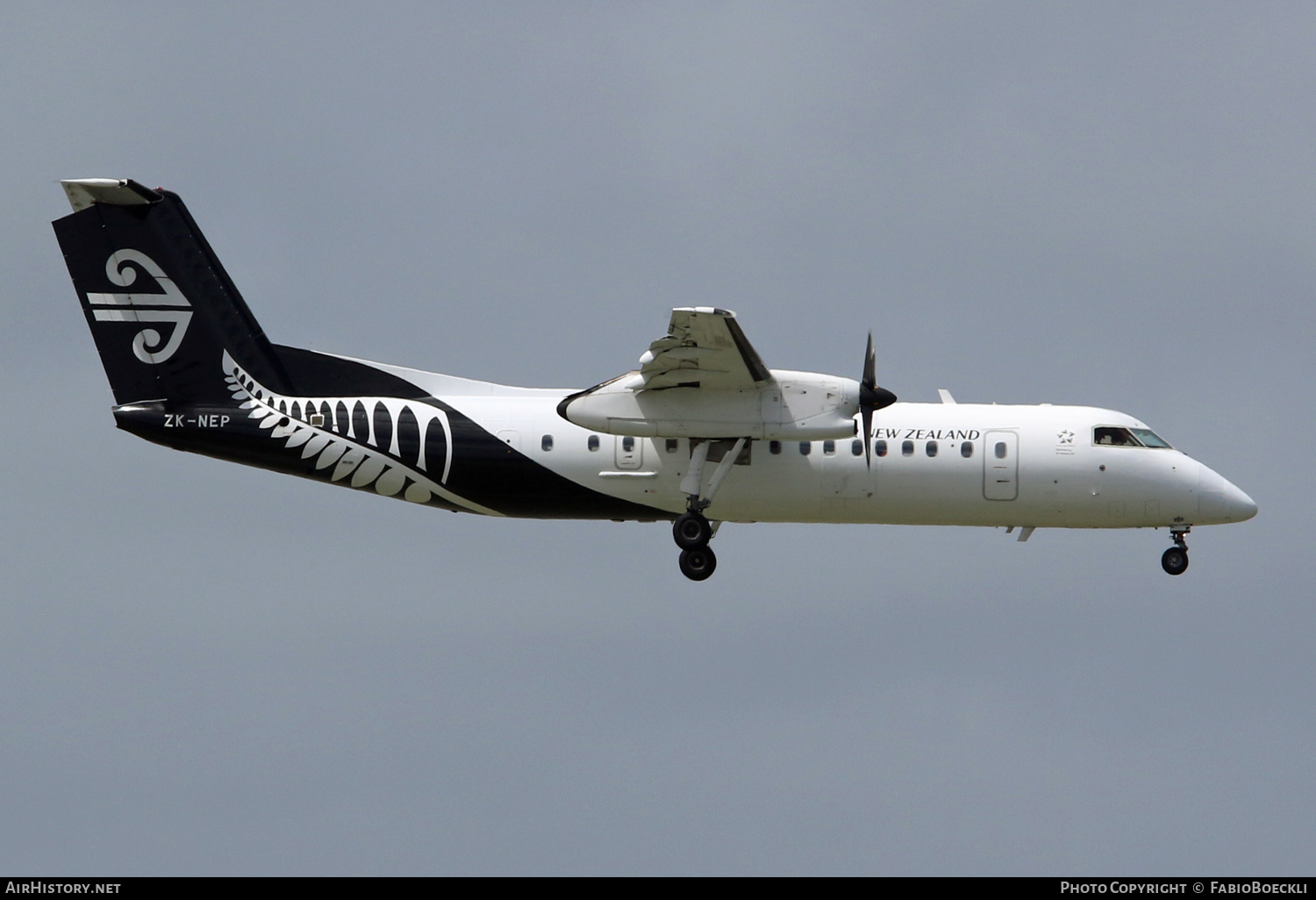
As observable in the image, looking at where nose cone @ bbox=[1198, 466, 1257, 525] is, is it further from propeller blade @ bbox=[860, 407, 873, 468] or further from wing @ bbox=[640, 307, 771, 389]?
wing @ bbox=[640, 307, 771, 389]

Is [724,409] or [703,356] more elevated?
[703,356]

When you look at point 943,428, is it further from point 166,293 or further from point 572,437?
point 166,293

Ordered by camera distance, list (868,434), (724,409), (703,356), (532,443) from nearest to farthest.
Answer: (703,356)
(724,409)
(868,434)
(532,443)

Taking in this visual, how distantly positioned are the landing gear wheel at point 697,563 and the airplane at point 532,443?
0.11 ft

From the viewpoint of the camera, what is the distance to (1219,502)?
3125 cm

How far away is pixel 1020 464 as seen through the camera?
101ft

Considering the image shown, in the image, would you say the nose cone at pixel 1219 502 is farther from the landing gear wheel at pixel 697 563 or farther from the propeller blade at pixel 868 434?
the landing gear wheel at pixel 697 563

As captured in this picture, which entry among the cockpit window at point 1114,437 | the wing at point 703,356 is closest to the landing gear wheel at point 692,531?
the wing at point 703,356

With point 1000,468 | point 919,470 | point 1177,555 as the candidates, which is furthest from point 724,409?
point 1177,555

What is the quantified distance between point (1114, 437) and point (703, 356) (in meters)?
7.88

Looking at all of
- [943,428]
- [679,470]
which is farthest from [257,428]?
[943,428]

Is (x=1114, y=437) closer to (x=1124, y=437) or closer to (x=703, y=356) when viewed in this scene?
(x=1124, y=437)

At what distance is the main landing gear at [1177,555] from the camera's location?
3144 centimetres
